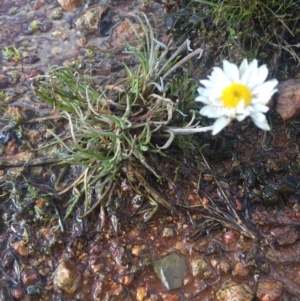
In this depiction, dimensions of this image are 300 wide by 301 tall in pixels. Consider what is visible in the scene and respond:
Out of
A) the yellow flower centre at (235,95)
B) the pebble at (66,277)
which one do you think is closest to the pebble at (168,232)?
the pebble at (66,277)

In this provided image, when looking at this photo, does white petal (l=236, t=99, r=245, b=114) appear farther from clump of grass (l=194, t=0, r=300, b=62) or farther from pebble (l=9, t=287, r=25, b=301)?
pebble (l=9, t=287, r=25, b=301)

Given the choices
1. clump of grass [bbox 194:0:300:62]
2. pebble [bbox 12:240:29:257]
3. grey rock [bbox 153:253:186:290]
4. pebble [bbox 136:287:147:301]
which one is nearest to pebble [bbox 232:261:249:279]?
grey rock [bbox 153:253:186:290]

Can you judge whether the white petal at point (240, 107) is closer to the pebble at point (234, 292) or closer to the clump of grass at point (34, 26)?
the pebble at point (234, 292)

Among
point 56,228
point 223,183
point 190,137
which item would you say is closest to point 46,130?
point 56,228

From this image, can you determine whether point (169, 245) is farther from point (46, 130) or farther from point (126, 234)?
point (46, 130)

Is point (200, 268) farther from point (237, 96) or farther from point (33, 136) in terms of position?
point (33, 136)

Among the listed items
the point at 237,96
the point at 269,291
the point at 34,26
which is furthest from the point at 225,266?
the point at 34,26
